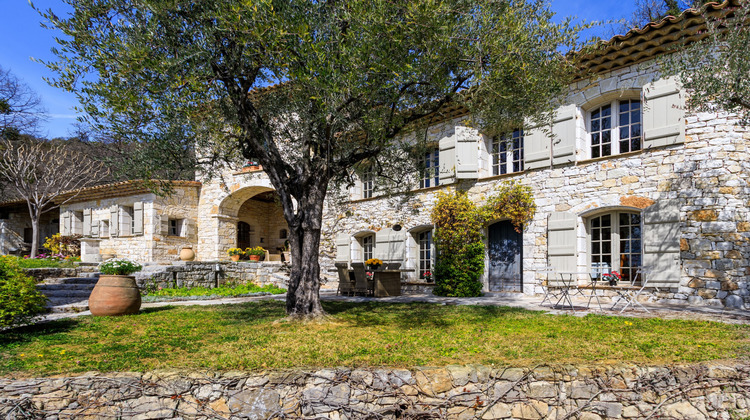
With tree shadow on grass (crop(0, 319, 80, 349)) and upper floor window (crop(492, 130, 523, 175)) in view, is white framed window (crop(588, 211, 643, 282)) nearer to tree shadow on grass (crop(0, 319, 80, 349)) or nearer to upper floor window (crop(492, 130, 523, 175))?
upper floor window (crop(492, 130, 523, 175))

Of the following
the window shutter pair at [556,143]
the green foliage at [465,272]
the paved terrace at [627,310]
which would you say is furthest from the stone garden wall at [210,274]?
the window shutter pair at [556,143]

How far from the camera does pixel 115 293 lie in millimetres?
7469

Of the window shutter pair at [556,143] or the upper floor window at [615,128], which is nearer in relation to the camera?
the upper floor window at [615,128]

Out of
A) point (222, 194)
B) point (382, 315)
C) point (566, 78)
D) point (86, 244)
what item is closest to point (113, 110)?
point (382, 315)

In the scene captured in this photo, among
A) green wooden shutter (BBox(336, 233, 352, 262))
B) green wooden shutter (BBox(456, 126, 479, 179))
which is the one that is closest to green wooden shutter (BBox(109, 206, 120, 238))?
green wooden shutter (BBox(336, 233, 352, 262))

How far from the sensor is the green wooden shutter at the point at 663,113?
26.9 feet

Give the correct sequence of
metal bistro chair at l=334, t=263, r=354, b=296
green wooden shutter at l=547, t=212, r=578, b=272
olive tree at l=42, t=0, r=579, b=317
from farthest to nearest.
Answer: metal bistro chair at l=334, t=263, r=354, b=296 < green wooden shutter at l=547, t=212, r=578, b=272 < olive tree at l=42, t=0, r=579, b=317

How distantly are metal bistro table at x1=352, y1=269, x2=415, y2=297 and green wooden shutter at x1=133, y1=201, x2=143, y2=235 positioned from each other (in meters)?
9.85

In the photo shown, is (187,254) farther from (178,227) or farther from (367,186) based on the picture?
Answer: (367,186)

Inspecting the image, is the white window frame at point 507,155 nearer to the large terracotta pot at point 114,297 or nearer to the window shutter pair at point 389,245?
the window shutter pair at point 389,245

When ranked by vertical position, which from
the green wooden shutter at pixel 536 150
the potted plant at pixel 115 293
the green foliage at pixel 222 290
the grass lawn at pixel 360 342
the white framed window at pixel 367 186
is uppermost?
the green wooden shutter at pixel 536 150

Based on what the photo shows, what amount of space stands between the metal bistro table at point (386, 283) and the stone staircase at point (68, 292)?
18.9 feet

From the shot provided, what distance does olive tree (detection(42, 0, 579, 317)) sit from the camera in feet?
17.4

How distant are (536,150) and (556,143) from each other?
0.48 meters
